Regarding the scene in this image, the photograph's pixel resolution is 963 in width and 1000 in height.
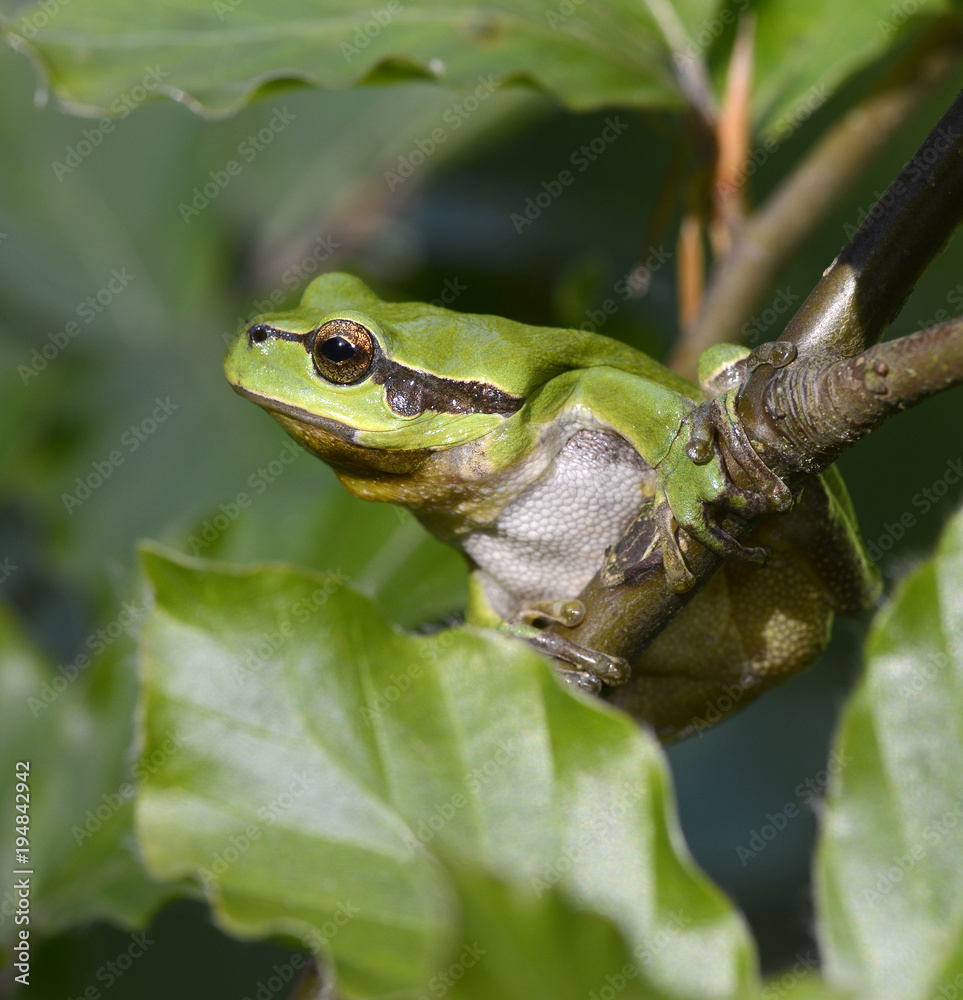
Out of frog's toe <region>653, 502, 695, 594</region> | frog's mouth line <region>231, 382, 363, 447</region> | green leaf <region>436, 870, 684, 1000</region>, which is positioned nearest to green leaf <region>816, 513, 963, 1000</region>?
green leaf <region>436, 870, 684, 1000</region>

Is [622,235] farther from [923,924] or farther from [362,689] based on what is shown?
[923,924]

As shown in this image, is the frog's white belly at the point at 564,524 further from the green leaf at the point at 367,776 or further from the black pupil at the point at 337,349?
the green leaf at the point at 367,776

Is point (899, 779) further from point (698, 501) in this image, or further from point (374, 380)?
point (374, 380)

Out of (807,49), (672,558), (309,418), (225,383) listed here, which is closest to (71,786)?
(309,418)

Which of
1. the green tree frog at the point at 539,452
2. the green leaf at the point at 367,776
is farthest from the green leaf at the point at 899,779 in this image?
the green tree frog at the point at 539,452

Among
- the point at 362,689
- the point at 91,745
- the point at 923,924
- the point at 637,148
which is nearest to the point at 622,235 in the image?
the point at 637,148

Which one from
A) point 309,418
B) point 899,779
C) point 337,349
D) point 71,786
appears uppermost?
point 899,779
